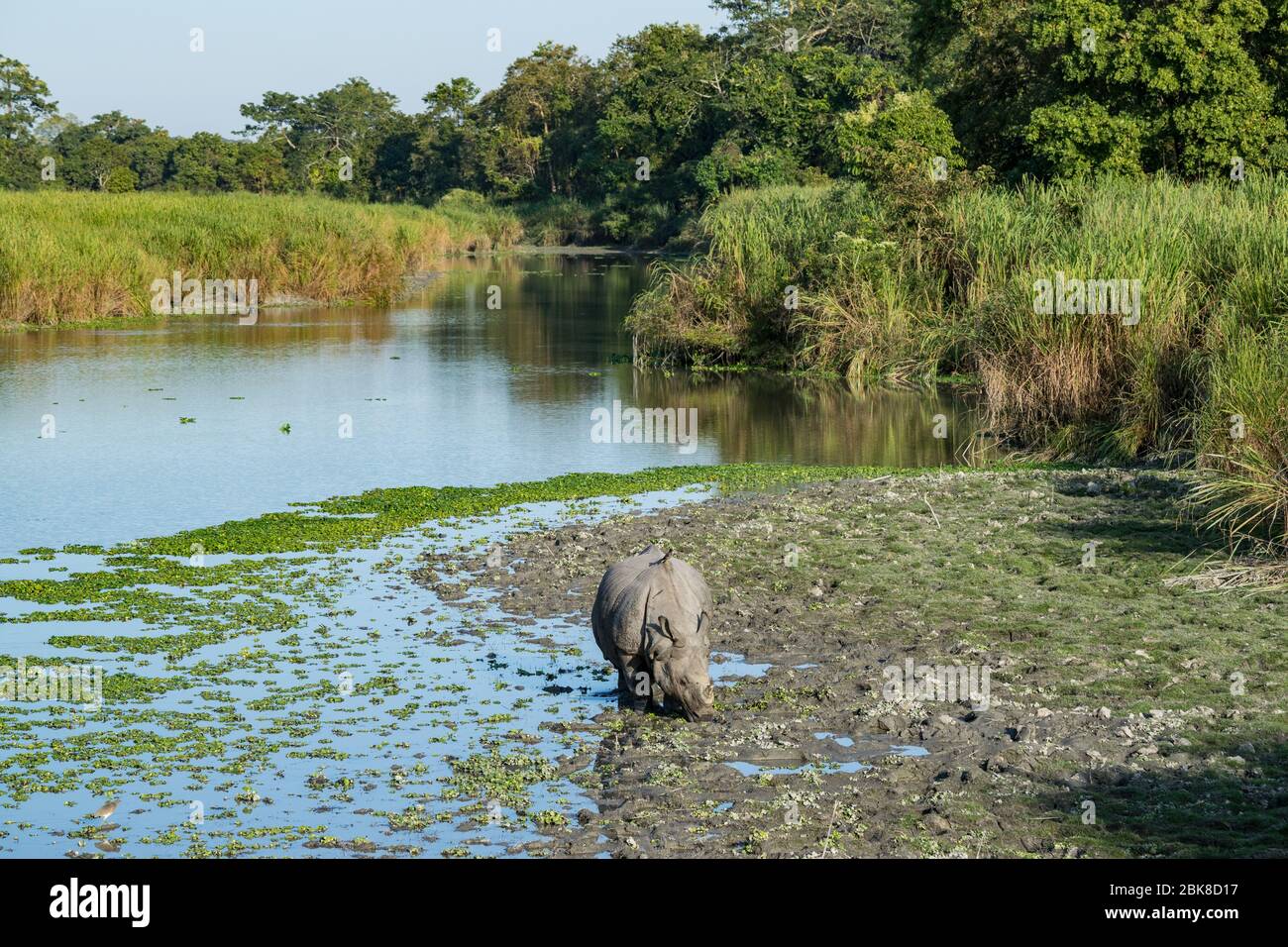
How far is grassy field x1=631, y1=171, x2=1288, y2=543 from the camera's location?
1338 cm

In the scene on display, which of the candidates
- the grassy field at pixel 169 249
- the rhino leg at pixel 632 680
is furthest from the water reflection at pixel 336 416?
the rhino leg at pixel 632 680

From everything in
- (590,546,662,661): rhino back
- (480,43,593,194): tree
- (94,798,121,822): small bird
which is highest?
(480,43,593,194): tree

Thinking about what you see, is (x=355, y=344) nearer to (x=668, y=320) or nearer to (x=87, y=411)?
(x=668, y=320)

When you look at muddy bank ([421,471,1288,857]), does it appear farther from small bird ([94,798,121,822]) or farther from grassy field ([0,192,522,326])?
grassy field ([0,192,522,326])

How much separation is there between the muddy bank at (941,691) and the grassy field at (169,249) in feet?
70.4

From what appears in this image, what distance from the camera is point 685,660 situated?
8523 millimetres

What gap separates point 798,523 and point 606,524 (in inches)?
69.0

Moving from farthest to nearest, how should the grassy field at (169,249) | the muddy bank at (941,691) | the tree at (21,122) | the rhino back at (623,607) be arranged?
the tree at (21,122)
the grassy field at (169,249)
the rhino back at (623,607)
the muddy bank at (941,691)

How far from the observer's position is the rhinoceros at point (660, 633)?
8.52 meters

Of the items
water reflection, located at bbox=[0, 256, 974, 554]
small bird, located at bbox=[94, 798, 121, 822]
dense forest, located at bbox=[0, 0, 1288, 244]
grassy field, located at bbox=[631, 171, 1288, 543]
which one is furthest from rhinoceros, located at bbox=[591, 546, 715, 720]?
dense forest, located at bbox=[0, 0, 1288, 244]

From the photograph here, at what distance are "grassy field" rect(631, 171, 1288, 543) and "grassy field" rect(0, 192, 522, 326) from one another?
1259 cm

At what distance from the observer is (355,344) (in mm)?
30453

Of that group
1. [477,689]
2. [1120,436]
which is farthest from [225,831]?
[1120,436]

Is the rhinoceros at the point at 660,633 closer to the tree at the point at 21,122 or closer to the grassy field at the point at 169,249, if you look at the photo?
the grassy field at the point at 169,249
